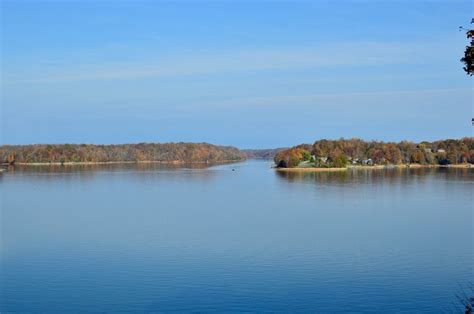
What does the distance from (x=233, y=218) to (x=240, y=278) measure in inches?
438

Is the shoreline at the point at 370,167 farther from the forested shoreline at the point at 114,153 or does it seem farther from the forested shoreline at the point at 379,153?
the forested shoreline at the point at 114,153

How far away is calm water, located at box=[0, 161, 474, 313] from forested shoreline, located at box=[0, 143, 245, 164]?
8869 cm

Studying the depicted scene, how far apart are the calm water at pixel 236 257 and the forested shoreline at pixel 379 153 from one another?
54946 mm

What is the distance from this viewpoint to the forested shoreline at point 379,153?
84.7 m

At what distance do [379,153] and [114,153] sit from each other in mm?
63725

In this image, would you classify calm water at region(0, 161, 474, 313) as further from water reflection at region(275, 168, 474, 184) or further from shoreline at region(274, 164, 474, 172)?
shoreline at region(274, 164, 474, 172)

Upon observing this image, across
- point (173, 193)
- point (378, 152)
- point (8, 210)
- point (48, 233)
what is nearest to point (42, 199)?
point (8, 210)

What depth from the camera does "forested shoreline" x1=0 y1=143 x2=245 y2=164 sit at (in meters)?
114

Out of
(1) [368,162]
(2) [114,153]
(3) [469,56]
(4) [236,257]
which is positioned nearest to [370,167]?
(1) [368,162]

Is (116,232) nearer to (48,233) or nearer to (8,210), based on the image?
(48,233)

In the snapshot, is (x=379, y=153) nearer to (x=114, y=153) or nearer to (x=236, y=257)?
(x=114, y=153)

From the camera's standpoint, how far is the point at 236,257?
1625 centimetres

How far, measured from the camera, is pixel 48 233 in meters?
20.7

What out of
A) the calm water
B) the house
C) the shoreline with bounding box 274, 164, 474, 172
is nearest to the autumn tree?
the calm water
